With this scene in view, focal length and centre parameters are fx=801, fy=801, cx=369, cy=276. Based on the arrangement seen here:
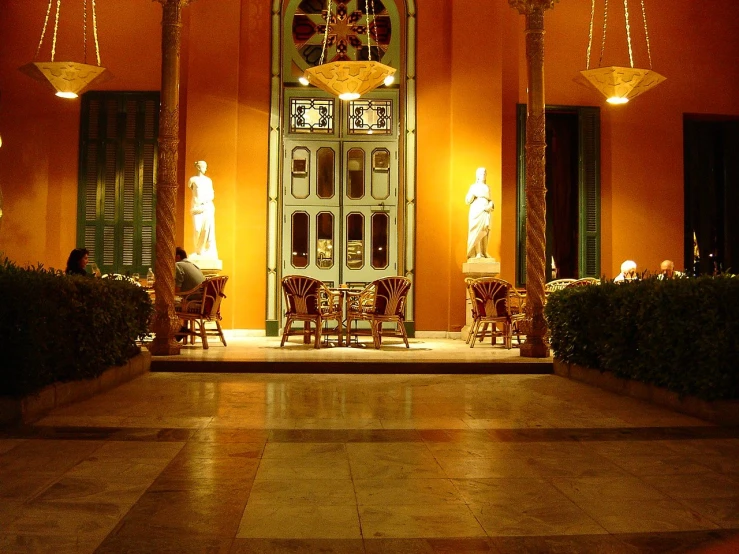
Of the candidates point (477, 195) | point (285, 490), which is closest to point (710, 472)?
point (285, 490)

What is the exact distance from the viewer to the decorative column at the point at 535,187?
850cm

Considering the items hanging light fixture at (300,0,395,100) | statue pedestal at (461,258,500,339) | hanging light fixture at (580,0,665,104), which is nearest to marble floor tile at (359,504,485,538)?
hanging light fixture at (300,0,395,100)

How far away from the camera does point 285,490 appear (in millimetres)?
3346

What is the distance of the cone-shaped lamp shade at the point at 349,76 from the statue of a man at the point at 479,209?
2078 mm

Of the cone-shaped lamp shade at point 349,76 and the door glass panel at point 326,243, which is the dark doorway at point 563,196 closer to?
the door glass panel at point 326,243

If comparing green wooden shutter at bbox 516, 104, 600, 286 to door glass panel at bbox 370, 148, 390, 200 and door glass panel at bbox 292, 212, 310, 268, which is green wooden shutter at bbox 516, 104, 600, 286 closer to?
door glass panel at bbox 370, 148, 390, 200

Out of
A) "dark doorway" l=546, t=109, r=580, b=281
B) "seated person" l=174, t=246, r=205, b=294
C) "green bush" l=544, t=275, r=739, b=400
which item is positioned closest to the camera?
"green bush" l=544, t=275, r=739, b=400

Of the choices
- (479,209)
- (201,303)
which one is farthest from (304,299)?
(479,209)

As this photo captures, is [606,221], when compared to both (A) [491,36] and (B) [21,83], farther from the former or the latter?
(B) [21,83]

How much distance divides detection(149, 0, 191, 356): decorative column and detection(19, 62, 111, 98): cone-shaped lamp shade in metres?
1.80

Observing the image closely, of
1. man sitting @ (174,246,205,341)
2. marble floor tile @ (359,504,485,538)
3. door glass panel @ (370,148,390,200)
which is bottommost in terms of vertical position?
marble floor tile @ (359,504,485,538)

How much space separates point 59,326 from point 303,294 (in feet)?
14.4

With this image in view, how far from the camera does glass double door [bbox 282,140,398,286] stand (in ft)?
39.8

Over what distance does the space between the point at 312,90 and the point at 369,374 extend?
19.5 feet
